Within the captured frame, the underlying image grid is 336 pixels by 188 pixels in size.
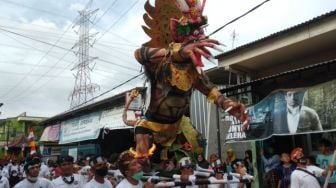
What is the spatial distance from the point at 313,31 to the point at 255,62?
2275 millimetres

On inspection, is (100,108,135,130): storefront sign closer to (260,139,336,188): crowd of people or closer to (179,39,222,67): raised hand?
(260,139,336,188): crowd of people

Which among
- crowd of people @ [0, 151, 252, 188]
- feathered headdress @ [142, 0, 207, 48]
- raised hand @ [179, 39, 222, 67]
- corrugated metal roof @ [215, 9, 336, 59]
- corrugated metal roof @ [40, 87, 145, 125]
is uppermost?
corrugated metal roof @ [215, 9, 336, 59]

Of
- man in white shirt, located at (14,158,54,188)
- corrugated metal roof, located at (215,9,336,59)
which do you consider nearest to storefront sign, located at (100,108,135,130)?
corrugated metal roof, located at (215,9,336,59)

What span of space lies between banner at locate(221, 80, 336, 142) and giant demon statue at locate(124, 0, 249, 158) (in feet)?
9.50

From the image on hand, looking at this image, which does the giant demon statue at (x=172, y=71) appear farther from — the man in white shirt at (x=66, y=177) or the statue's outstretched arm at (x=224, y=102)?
the man in white shirt at (x=66, y=177)

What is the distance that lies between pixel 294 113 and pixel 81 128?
12.1m

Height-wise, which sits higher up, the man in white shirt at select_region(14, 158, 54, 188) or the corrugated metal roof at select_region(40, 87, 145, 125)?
the corrugated metal roof at select_region(40, 87, 145, 125)

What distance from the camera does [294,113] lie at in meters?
8.94

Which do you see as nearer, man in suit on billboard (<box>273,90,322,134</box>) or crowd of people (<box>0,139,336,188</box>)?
crowd of people (<box>0,139,336,188</box>)

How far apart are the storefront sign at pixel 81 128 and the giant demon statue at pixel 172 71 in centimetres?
1154

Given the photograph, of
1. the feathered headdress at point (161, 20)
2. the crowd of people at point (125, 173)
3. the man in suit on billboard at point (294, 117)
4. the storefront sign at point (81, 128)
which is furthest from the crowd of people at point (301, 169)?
the storefront sign at point (81, 128)

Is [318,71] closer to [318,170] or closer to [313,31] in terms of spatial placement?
[313,31]

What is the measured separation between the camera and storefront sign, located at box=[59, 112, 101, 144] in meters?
17.8

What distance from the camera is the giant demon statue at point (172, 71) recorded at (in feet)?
17.6
